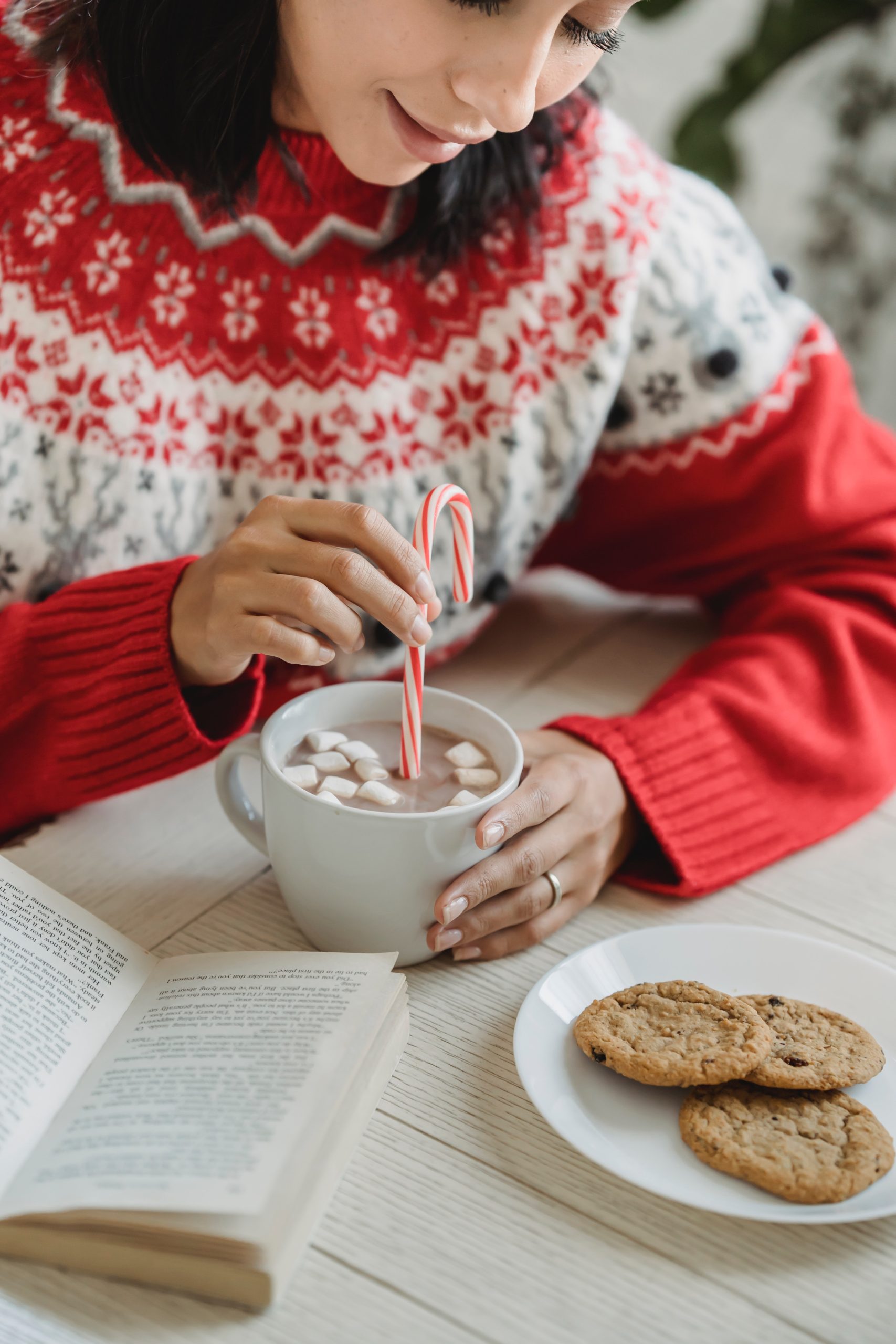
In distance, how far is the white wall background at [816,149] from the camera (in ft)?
6.48

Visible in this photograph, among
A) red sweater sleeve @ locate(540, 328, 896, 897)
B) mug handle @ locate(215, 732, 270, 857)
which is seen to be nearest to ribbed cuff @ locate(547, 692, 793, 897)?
red sweater sleeve @ locate(540, 328, 896, 897)

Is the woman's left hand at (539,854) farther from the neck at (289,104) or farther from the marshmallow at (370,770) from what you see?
the neck at (289,104)

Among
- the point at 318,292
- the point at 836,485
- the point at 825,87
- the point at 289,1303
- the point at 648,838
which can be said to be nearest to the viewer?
the point at 289,1303

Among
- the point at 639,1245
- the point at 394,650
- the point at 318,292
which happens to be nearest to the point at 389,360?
the point at 318,292

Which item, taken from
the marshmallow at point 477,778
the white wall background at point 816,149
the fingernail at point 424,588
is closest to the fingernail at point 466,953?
the marshmallow at point 477,778

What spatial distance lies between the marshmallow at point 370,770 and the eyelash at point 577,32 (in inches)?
18.0

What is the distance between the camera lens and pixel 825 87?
6.55ft

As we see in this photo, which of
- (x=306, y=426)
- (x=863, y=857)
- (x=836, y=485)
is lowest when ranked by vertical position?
(x=863, y=857)

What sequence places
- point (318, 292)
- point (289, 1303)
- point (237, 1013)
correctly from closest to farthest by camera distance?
1. point (289, 1303)
2. point (237, 1013)
3. point (318, 292)

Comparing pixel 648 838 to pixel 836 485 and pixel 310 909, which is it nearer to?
pixel 310 909

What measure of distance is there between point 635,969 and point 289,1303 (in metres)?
0.29

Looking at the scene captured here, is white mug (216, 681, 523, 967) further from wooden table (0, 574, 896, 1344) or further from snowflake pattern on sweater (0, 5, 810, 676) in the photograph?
snowflake pattern on sweater (0, 5, 810, 676)

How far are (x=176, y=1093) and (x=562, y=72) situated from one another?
680mm

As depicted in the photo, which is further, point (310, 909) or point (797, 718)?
point (797, 718)
